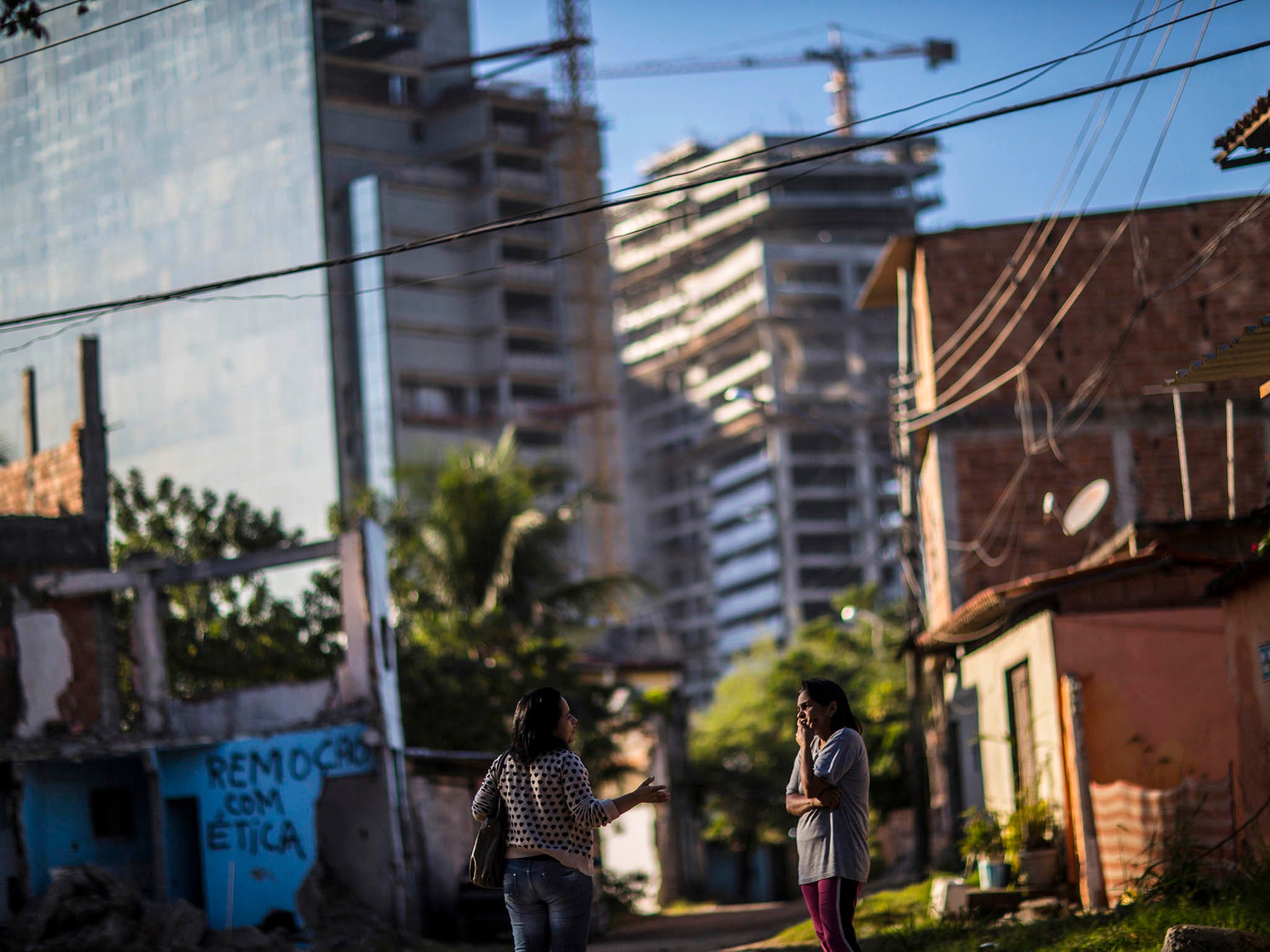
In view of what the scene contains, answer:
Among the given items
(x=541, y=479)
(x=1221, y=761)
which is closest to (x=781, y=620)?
(x=541, y=479)

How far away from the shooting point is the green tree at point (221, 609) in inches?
1021

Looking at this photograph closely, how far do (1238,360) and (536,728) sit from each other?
525 cm

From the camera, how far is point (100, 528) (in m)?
21.2

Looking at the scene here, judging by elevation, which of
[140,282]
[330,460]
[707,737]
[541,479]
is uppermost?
[140,282]

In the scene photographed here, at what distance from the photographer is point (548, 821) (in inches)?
260

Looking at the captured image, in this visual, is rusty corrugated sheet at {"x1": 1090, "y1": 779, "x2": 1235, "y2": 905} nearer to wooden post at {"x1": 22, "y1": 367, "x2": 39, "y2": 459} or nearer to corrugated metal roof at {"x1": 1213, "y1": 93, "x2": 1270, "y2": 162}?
corrugated metal roof at {"x1": 1213, "y1": 93, "x2": 1270, "y2": 162}

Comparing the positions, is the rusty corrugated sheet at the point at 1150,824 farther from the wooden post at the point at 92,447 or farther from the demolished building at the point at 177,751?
the wooden post at the point at 92,447

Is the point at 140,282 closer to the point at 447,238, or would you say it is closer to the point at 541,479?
the point at 541,479

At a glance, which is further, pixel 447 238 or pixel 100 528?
pixel 100 528

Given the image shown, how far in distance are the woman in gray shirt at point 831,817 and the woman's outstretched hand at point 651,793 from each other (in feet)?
2.36

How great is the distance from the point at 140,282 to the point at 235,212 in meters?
5.66

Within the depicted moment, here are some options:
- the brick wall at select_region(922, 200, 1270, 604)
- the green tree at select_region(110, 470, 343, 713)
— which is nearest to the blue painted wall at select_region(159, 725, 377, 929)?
the green tree at select_region(110, 470, 343, 713)

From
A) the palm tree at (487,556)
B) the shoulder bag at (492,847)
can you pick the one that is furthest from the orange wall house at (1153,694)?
the palm tree at (487,556)

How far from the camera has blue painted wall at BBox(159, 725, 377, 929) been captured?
723 inches
